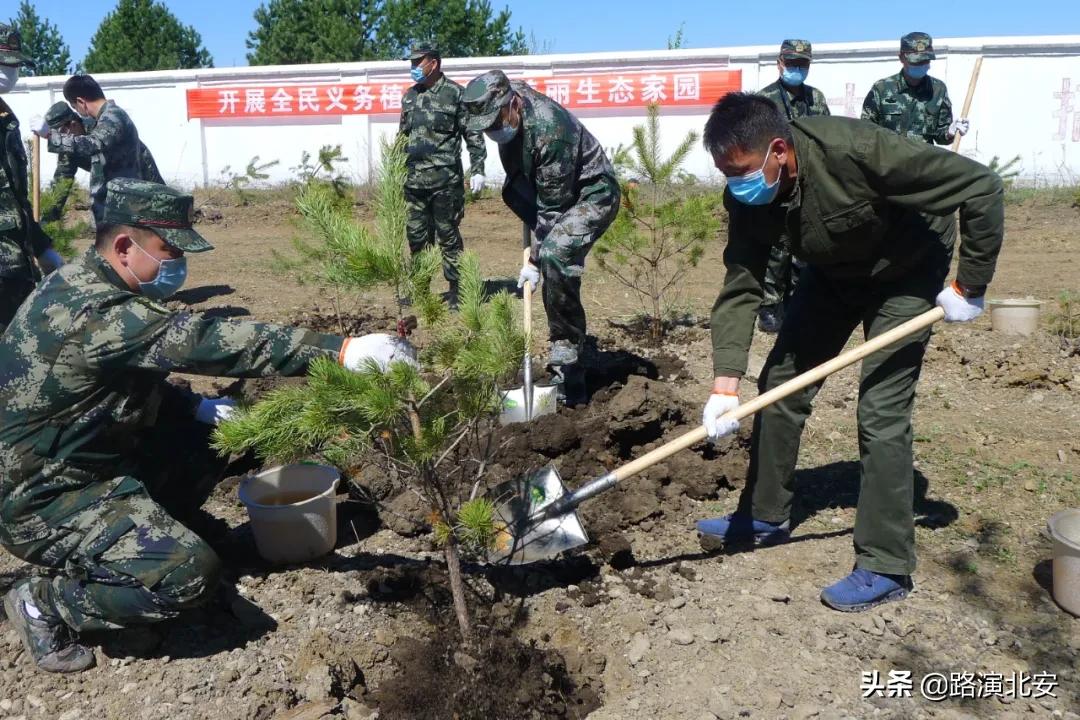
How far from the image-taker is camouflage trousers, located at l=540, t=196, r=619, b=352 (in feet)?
15.6

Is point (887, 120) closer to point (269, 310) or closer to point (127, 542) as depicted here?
point (269, 310)

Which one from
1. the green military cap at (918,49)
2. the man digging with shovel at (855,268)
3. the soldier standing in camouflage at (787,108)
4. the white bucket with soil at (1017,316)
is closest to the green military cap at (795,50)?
the soldier standing in camouflage at (787,108)

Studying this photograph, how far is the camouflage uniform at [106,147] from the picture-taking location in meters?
6.90

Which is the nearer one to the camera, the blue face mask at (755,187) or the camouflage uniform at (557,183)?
the blue face mask at (755,187)

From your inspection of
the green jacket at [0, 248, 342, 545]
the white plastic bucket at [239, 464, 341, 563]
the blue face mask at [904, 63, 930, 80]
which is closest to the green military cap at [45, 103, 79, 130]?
the white plastic bucket at [239, 464, 341, 563]

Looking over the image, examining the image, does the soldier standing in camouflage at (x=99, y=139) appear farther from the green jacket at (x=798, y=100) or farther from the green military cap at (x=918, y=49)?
the green military cap at (x=918, y=49)

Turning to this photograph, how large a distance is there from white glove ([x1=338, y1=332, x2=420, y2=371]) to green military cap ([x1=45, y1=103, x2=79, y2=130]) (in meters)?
6.03

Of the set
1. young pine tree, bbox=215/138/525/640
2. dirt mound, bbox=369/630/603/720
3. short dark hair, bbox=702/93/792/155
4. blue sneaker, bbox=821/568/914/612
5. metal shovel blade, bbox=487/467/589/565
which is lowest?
dirt mound, bbox=369/630/603/720

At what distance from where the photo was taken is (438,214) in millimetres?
7449

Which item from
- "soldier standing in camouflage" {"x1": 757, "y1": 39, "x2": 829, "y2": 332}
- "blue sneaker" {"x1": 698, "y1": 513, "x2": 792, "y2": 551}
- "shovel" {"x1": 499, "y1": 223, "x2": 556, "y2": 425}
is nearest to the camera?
"blue sneaker" {"x1": 698, "y1": 513, "x2": 792, "y2": 551}

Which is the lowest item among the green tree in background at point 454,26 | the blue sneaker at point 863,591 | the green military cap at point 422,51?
the blue sneaker at point 863,591

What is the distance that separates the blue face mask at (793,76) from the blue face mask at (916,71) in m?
1.06

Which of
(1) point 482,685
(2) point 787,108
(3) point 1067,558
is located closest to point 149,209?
(1) point 482,685

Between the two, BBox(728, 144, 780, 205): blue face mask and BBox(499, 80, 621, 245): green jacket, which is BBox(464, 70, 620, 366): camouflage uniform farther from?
BBox(728, 144, 780, 205): blue face mask
